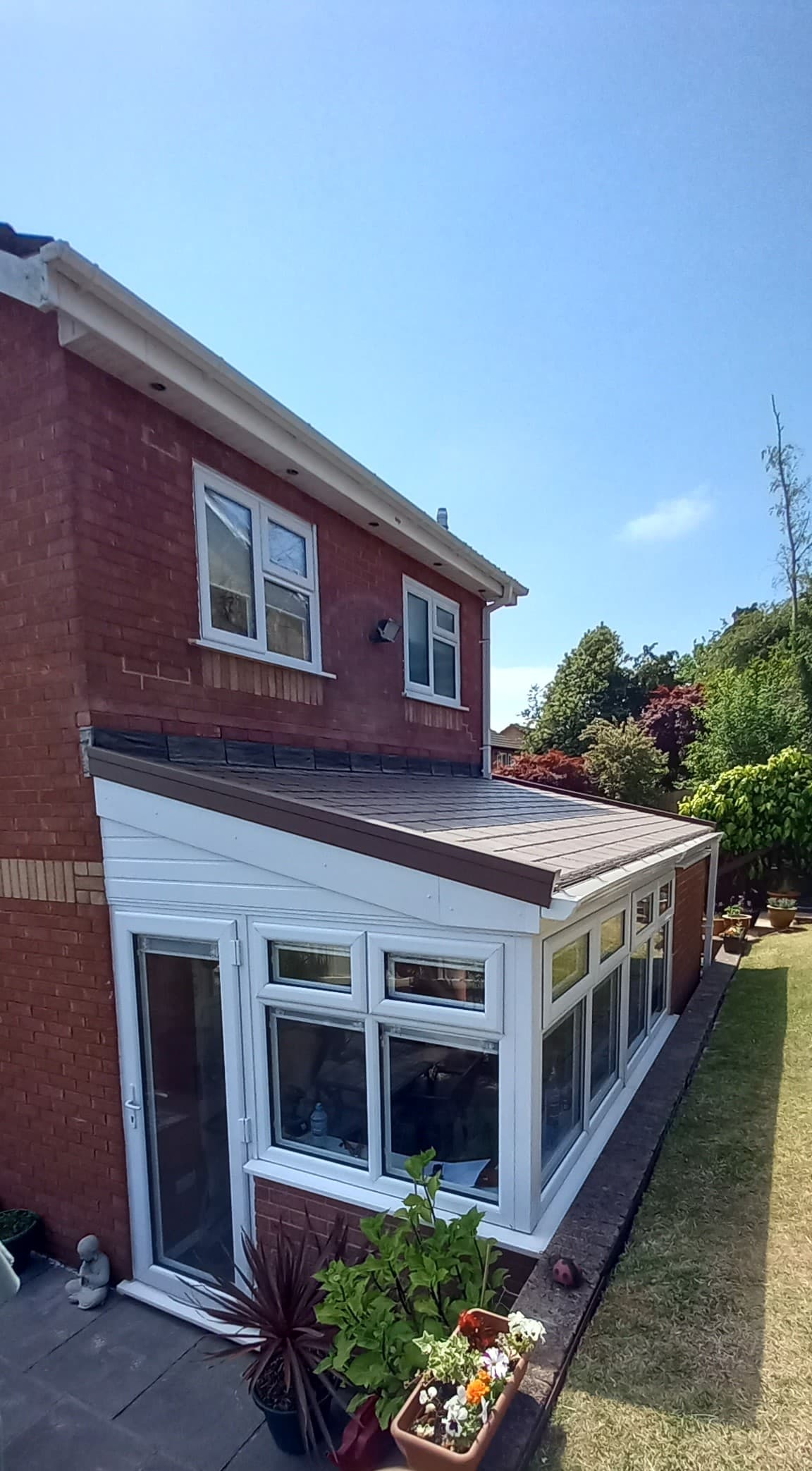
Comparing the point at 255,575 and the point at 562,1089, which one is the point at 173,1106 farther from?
the point at 255,575

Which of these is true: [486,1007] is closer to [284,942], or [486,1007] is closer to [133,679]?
[284,942]

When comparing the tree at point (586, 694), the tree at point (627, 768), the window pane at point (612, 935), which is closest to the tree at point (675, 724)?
the tree at point (586, 694)

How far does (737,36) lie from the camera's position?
19.3 ft

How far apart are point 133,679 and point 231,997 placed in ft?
7.40

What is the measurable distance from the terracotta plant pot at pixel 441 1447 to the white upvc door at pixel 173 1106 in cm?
207

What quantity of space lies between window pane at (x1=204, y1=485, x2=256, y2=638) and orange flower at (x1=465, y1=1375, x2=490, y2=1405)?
486 cm

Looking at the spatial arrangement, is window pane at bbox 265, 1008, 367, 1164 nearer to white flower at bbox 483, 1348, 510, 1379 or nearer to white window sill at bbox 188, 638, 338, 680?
white flower at bbox 483, 1348, 510, 1379

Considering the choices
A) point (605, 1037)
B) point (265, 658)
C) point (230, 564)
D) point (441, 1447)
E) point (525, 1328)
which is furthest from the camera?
point (265, 658)

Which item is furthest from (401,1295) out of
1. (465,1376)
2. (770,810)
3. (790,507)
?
(790,507)

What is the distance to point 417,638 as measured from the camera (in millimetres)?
9227

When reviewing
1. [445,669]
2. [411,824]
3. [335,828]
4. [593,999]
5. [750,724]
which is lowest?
[593,999]

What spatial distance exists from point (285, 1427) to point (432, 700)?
23.7 feet

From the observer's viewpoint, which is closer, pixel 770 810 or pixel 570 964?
pixel 570 964

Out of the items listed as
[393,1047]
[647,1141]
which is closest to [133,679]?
[393,1047]
